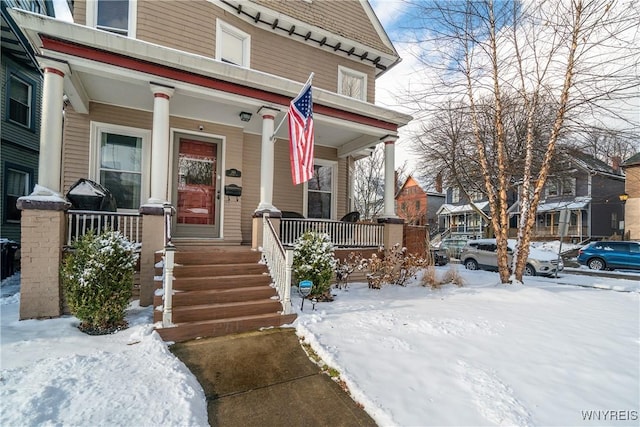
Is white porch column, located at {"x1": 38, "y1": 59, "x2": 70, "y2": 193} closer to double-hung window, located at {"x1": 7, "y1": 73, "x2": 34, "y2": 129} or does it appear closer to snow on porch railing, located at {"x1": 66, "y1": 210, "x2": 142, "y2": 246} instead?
snow on porch railing, located at {"x1": 66, "y1": 210, "x2": 142, "y2": 246}

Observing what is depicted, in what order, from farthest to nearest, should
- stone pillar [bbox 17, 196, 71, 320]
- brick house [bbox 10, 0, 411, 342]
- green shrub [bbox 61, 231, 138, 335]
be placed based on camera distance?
Result: brick house [bbox 10, 0, 411, 342], stone pillar [bbox 17, 196, 71, 320], green shrub [bbox 61, 231, 138, 335]

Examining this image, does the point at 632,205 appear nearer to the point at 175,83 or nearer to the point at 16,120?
the point at 175,83

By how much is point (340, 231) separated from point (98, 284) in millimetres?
4940

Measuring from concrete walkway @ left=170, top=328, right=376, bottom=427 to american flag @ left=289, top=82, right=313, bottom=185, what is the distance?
2614 mm

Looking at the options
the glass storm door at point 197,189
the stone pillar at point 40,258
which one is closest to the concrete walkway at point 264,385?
the stone pillar at point 40,258

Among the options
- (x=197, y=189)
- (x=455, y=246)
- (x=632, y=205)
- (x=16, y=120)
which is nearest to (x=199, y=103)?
(x=197, y=189)

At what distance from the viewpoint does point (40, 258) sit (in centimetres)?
453

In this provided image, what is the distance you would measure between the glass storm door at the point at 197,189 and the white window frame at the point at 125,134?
2.06 ft

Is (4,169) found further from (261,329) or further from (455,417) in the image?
(455,417)

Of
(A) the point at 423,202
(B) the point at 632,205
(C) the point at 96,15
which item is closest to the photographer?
(C) the point at 96,15

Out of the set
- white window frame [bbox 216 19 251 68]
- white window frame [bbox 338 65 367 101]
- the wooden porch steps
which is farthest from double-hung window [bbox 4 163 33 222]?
white window frame [bbox 338 65 367 101]

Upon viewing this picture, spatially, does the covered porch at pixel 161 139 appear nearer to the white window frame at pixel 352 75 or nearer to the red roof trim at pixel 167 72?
the red roof trim at pixel 167 72

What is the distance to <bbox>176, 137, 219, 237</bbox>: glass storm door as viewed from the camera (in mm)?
7043

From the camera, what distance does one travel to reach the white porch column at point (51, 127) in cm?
462
